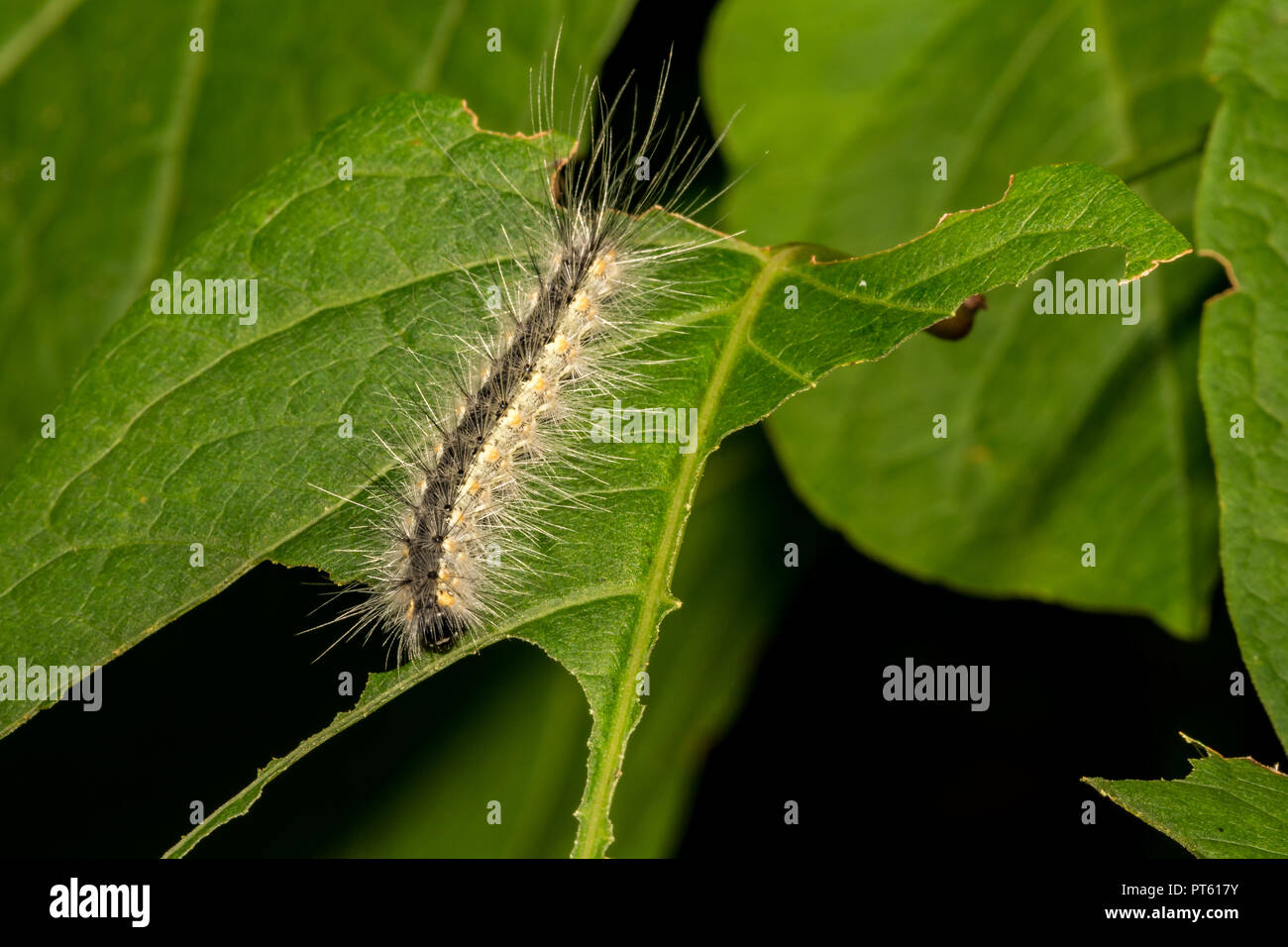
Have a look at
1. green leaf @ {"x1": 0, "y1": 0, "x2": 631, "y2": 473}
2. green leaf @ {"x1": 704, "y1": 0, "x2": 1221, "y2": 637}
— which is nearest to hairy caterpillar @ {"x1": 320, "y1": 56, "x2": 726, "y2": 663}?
green leaf @ {"x1": 704, "y1": 0, "x2": 1221, "y2": 637}

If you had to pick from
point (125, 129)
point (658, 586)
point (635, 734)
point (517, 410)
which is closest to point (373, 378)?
point (517, 410)

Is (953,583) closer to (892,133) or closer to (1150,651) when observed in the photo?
(1150,651)

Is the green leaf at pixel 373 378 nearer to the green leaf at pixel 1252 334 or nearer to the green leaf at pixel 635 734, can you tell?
the green leaf at pixel 1252 334

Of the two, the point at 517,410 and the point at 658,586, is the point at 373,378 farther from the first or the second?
the point at 658,586

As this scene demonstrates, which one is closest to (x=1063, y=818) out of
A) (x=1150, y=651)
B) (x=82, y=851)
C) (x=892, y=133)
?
(x=1150, y=651)

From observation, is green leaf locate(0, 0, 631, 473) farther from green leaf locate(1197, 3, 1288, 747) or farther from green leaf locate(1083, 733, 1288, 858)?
green leaf locate(1083, 733, 1288, 858)
